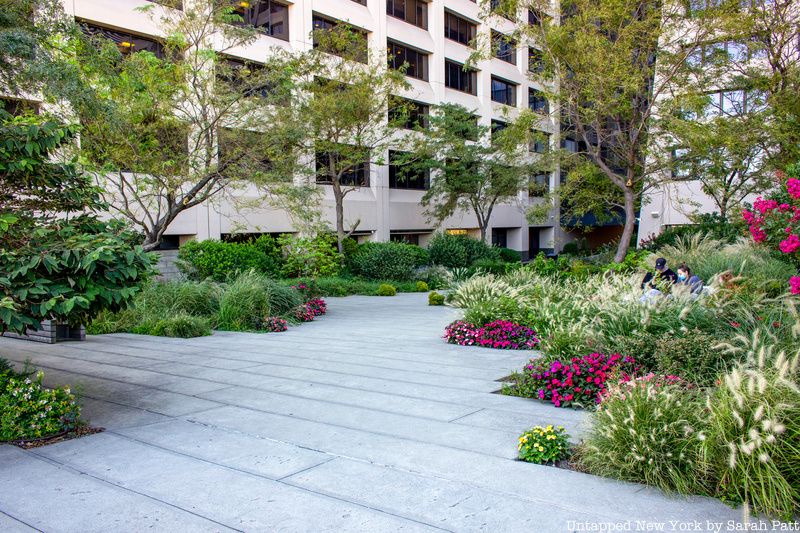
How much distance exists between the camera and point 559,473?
493cm

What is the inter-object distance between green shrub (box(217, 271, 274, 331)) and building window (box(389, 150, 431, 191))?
19030 mm

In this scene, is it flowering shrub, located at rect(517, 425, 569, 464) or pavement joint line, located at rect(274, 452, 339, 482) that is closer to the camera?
pavement joint line, located at rect(274, 452, 339, 482)

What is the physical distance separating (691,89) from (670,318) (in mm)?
12302

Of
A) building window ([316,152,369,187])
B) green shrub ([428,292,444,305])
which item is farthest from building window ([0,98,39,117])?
building window ([316,152,369,187])

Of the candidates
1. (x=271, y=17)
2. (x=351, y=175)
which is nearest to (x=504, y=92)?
Result: (x=351, y=175)

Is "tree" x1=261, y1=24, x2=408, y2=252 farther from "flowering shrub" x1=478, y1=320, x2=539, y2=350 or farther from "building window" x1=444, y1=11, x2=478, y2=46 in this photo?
"building window" x1=444, y1=11, x2=478, y2=46

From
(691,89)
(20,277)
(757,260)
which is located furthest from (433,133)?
(20,277)

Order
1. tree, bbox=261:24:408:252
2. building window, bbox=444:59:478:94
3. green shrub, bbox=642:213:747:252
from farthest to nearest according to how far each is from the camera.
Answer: building window, bbox=444:59:478:94
tree, bbox=261:24:408:252
green shrub, bbox=642:213:747:252

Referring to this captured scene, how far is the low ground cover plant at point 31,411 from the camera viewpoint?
5875 mm

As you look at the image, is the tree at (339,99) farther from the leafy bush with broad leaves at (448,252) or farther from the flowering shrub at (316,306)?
the leafy bush with broad leaves at (448,252)

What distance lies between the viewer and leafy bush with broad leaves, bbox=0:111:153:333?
5.73 m

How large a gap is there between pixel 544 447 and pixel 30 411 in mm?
4851

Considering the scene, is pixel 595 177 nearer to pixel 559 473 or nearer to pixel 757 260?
pixel 757 260

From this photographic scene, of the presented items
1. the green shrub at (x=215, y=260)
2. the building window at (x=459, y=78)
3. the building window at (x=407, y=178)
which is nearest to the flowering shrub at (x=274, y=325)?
the green shrub at (x=215, y=260)
